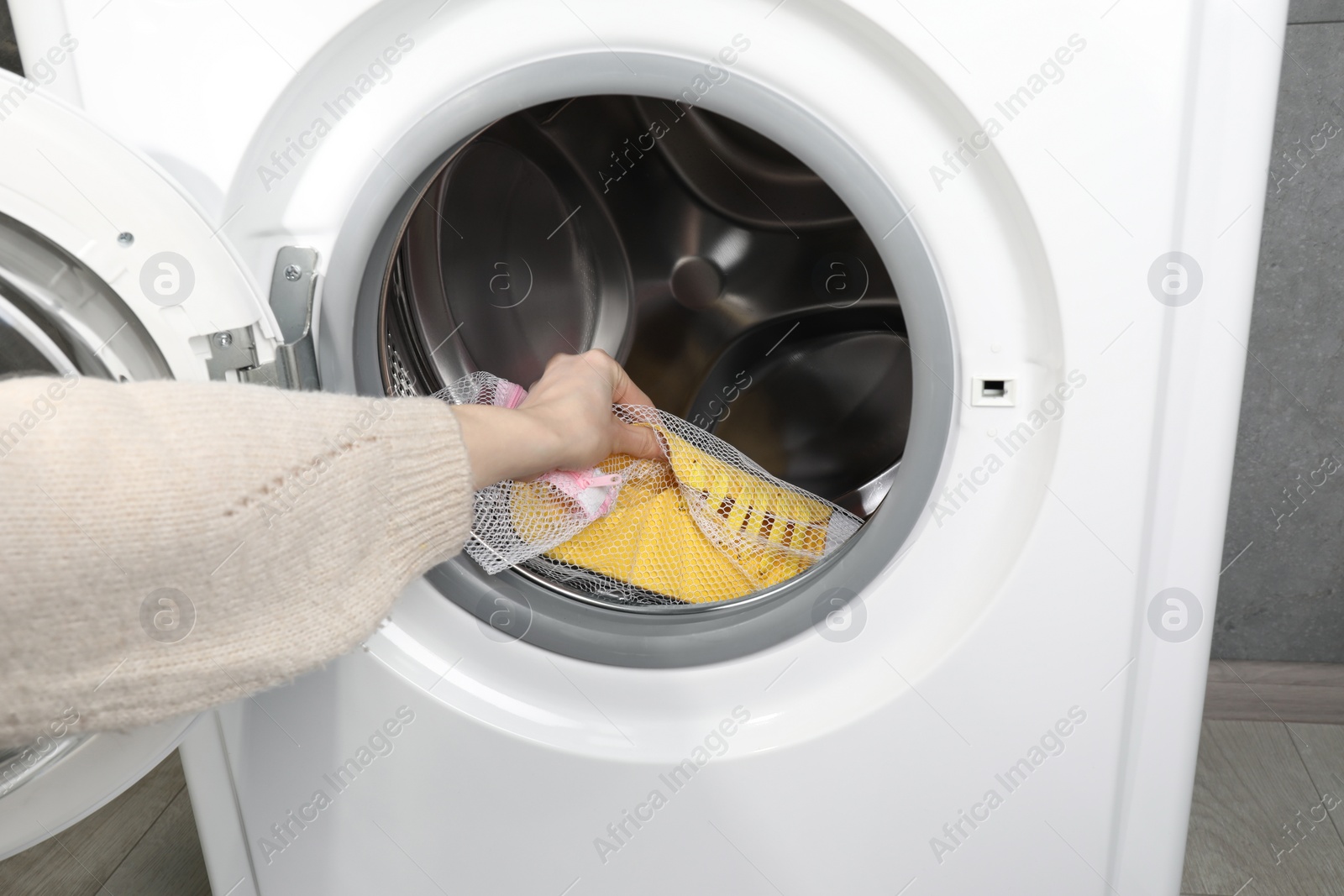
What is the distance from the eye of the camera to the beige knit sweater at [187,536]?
1.11ft

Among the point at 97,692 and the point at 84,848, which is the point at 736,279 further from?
the point at 84,848

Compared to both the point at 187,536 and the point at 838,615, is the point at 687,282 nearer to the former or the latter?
the point at 838,615

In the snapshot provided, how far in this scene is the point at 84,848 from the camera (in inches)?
39.9

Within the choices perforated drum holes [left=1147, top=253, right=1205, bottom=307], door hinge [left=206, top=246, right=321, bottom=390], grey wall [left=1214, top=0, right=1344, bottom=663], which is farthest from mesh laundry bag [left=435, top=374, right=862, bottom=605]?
grey wall [left=1214, top=0, right=1344, bottom=663]

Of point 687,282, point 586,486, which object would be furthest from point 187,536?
point 687,282

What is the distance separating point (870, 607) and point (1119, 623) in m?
0.15

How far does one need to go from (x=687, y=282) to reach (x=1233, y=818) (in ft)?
2.79

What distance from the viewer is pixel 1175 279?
19.4 inches

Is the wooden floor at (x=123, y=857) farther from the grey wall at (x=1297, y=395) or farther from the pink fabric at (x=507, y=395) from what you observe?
the grey wall at (x=1297, y=395)

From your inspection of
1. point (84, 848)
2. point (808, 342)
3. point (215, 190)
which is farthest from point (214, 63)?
point (84, 848)

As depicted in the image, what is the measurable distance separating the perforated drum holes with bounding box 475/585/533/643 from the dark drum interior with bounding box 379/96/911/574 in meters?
0.24

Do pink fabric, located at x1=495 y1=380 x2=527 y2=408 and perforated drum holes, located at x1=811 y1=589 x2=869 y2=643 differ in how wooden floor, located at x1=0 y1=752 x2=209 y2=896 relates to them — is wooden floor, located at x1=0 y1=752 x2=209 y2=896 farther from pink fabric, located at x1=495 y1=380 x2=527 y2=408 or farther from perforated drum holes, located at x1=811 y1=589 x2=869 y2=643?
perforated drum holes, located at x1=811 y1=589 x2=869 y2=643

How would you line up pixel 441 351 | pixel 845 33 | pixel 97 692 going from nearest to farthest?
pixel 97 692 → pixel 845 33 → pixel 441 351

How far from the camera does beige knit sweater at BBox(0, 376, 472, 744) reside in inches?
13.4
